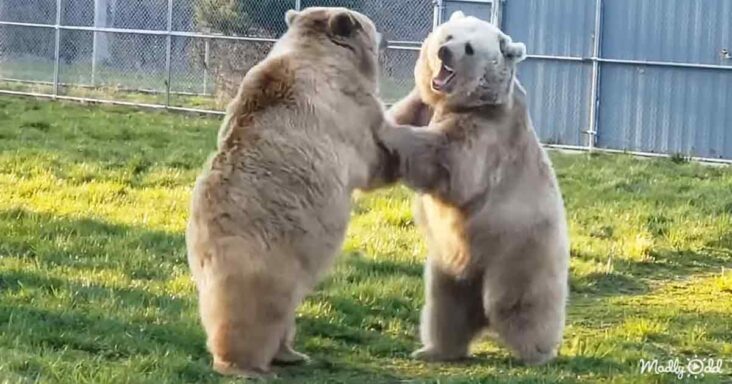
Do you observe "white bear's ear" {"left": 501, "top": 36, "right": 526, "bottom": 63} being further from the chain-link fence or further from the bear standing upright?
the chain-link fence

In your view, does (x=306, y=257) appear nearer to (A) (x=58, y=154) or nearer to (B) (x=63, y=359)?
(B) (x=63, y=359)

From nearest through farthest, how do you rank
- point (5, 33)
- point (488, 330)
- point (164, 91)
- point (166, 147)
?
point (488, 330) → point (166, 147) → point (164, 91) → point (5, 33)

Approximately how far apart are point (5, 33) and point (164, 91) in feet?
12.1

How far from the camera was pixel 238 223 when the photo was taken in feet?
17.3

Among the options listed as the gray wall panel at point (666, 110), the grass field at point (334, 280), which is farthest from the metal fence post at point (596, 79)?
the grass field at point (334, 280)

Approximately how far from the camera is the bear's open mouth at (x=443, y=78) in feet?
19.3

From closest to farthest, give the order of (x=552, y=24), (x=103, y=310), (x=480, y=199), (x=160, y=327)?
(x=480, y=199)
(x=160, y=327)
(x=103, y=310)
(x=552, y=24)

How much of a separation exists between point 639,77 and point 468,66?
11713mm

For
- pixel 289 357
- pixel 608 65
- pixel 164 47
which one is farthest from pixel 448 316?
pixel 164 47

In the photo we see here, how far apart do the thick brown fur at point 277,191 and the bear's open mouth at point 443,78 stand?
33cm

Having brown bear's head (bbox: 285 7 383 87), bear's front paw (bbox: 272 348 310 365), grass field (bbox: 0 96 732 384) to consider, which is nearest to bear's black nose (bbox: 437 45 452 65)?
brown bear's head (bbox: 285 7 383 87)

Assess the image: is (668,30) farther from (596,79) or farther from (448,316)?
(448,316)

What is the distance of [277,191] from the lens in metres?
5.35

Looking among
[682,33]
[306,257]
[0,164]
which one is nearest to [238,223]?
[306,257]
